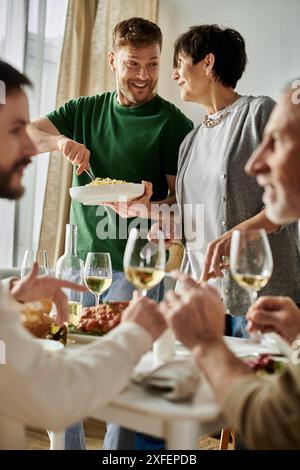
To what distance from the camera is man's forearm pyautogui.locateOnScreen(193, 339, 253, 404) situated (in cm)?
95

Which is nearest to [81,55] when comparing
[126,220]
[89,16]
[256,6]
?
[89,16]

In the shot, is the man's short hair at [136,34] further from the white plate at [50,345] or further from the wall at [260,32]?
the white plate at [50,345]

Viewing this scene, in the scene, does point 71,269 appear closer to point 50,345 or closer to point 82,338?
point 82,338

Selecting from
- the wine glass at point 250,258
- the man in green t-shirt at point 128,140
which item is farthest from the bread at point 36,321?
the man in green t-shirt at point 128,140

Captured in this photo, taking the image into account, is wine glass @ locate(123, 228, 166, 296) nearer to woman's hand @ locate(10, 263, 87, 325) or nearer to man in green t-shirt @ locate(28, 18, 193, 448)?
woman's hand @ locate(10, 263, 87, 325)

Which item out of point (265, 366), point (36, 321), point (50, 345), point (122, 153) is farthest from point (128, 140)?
point (265, 366)

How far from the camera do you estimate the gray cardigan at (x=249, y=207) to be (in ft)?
6.52

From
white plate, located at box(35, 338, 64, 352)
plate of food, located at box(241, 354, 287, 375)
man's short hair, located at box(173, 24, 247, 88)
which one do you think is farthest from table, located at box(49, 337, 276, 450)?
man's short hair, located at box(173, 24, 247, 88)

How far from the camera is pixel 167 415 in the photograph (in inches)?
35.5

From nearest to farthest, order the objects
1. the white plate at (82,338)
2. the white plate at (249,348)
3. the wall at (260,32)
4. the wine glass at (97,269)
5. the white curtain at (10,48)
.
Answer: the white plate at (249,348) → the white plate at (82,338) → the wine glass at (97,269) → the white curtain at (10,48) → the wall at (260,32)

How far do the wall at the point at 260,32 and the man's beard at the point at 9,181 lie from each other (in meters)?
2.20
